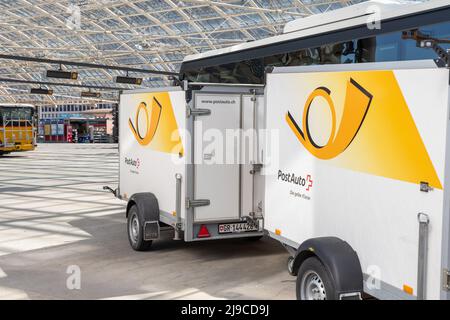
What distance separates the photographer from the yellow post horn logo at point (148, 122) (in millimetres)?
9188

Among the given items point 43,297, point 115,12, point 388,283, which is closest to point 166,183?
point 43,297

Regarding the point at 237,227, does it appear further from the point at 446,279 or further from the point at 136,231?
the point at 446,279

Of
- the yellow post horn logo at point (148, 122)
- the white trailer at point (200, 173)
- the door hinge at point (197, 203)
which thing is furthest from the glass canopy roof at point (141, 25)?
the door hinge at point (197, 203)

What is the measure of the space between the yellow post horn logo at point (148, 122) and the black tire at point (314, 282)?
14.5ft

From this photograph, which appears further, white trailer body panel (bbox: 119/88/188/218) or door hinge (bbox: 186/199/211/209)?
white trailer body panel (bbox: 119/88/188/218)

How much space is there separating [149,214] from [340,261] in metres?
4.47

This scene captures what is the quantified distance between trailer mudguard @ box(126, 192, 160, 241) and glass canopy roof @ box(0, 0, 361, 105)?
26.3m

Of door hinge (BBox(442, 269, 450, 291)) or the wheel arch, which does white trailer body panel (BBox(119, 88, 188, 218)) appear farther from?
door hinge (BBox(442, 269, 450, 291))

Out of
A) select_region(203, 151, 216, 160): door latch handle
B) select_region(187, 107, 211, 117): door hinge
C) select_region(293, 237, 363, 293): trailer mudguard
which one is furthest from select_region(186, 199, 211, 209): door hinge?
select_region(293, 237, 363, 293): trailer mudguard

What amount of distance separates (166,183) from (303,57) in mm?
3143

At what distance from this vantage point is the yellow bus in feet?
110

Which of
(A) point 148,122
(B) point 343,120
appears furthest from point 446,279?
(A) point 148,122

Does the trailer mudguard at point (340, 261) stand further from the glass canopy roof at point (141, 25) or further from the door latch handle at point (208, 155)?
the glass canopy roof at point (141, 25)

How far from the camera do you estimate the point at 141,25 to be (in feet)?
144
